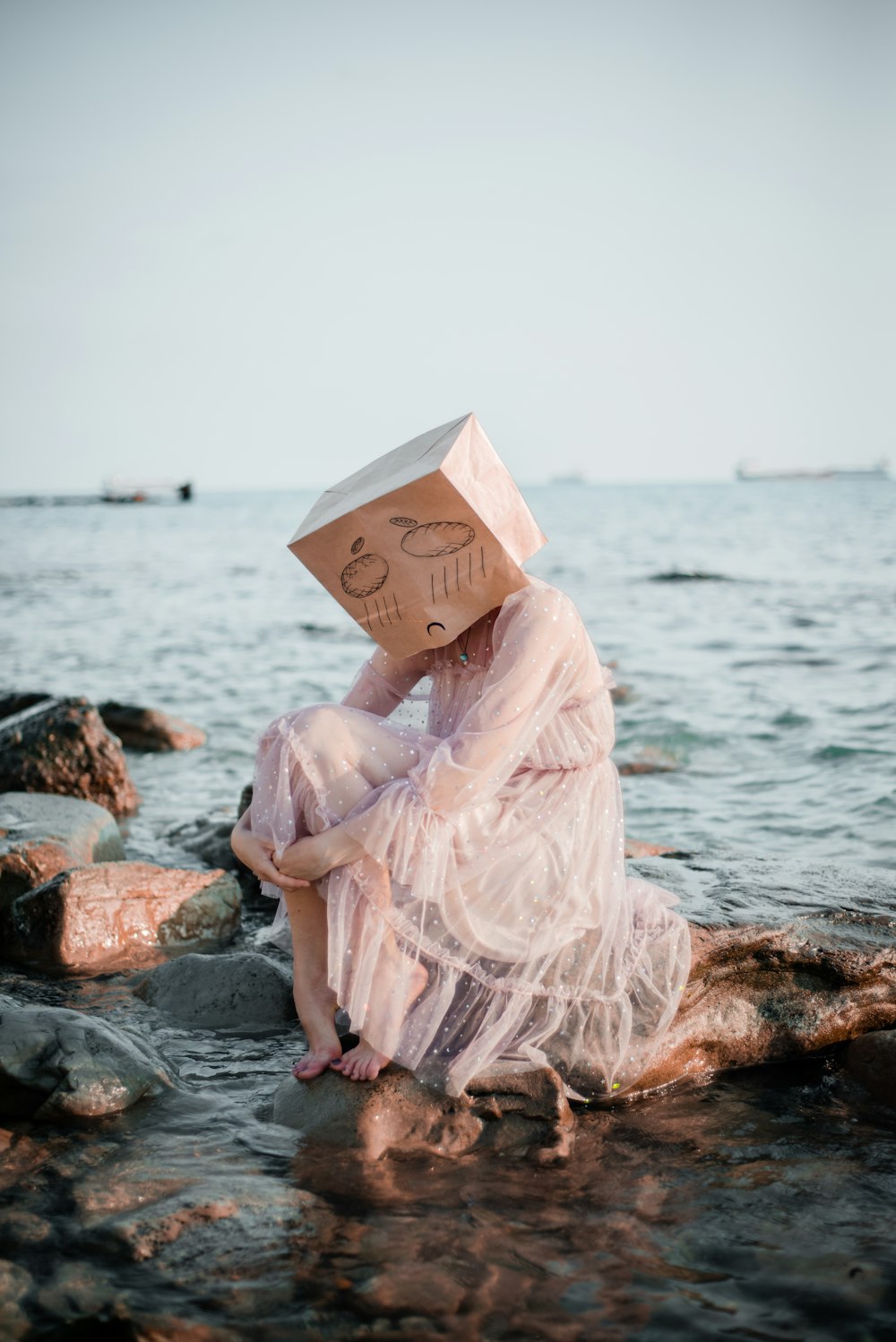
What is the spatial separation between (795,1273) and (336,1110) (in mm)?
1226

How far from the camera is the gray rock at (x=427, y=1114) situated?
2.98 m

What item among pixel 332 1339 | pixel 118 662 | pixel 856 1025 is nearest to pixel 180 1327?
pixel 332 1339

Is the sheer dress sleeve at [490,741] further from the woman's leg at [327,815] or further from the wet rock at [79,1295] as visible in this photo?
the wet rock at [79,1295]

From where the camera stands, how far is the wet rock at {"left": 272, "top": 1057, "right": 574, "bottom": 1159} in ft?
9.79

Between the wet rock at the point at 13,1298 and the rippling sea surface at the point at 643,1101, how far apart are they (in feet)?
0.28

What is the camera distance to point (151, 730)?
9258 mm

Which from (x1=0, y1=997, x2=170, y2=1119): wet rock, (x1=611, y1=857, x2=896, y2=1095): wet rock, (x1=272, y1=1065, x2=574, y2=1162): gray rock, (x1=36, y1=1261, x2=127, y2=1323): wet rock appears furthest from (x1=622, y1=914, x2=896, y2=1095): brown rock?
(x1=36, y1=1261, x2=127, y2=1323): wet rock

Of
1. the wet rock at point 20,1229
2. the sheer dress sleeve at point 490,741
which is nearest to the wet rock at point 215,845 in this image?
the sheer dress sleeve at point 490,741

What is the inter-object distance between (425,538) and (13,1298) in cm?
198

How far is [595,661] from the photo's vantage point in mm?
3355

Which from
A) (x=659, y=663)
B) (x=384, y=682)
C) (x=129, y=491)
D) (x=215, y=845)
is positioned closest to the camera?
(x=384, y=682)

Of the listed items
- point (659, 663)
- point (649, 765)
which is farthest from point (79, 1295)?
point (659, 663)

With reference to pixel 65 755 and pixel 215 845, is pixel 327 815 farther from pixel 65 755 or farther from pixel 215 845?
pixel 65 755

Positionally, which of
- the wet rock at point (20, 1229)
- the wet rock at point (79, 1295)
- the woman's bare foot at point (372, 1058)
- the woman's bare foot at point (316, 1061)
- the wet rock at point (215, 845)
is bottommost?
the wet rock at point (215, 845)
